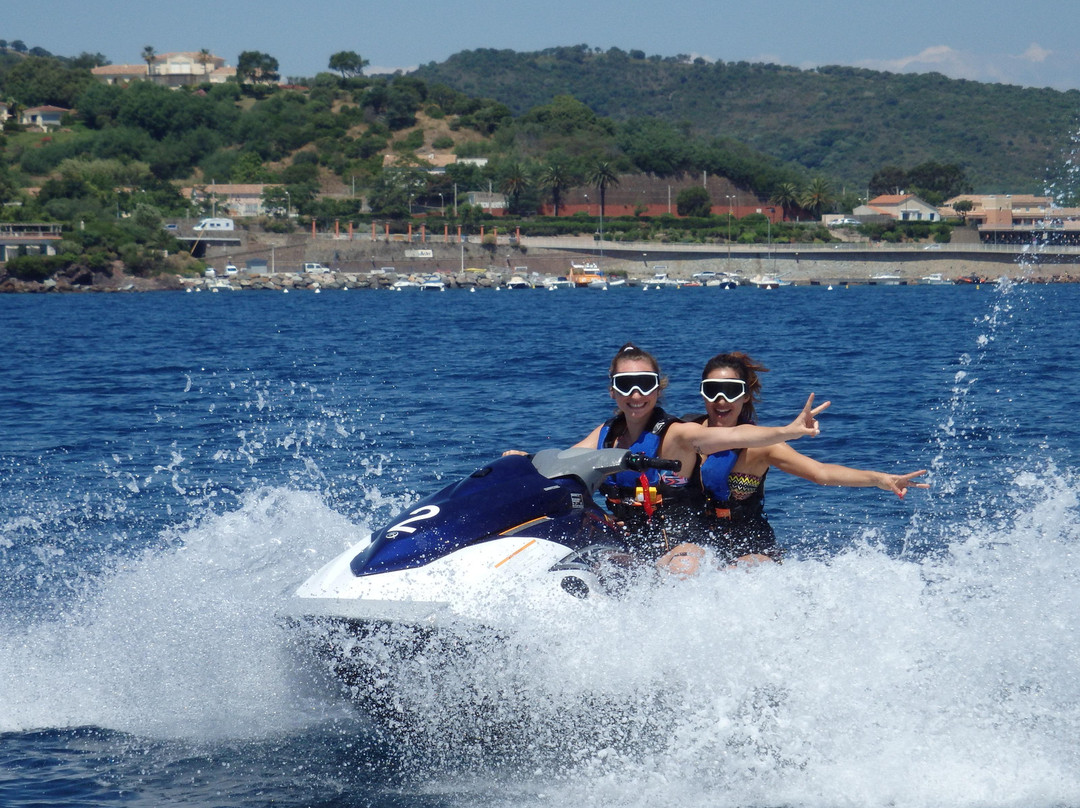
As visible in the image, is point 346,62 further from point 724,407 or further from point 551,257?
point 724,407

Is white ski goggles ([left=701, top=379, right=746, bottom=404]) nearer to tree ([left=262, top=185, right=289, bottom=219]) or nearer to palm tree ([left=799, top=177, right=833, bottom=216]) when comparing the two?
tree ([left=262, top=185, right=289, bottom=219])

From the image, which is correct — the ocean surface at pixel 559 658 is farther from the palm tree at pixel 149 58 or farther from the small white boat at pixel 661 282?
the palm tree at pixel 149 58

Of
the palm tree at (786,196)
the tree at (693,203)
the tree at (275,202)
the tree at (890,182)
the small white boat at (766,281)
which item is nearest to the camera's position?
the small white boat at (766,281)

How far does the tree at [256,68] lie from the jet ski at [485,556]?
604 ft

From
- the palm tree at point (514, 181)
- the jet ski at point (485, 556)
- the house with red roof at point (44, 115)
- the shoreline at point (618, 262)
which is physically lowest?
the shoreline at point (618, 262)

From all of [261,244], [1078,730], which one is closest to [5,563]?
[1078,730]

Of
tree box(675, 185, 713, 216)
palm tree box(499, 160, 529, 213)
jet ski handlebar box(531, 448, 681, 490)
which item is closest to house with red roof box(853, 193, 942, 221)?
tree box(675, 185, 713, 216)

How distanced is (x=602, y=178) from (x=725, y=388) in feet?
373

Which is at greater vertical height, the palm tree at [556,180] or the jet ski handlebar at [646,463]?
the palm tree at [556,180]

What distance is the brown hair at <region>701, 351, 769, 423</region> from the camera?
18.2 feet

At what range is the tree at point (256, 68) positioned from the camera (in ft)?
587

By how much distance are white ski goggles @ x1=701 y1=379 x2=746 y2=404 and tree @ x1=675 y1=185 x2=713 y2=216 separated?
116m

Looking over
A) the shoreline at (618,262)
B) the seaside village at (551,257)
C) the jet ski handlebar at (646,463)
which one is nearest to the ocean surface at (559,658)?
the jet ski handlebar at (646,463)

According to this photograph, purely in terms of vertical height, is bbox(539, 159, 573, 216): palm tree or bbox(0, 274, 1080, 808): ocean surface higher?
bbox(539, 159, 573, 216): palm tree
